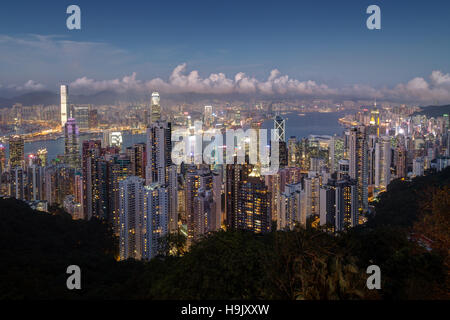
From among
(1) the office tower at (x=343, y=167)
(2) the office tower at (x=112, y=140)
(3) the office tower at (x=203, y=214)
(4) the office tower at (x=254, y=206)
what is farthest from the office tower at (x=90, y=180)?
(1) the office tower at (x=343, y=167)

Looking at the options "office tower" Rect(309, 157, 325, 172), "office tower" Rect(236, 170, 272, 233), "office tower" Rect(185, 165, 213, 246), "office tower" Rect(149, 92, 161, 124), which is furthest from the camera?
"office tower" Rect(309, 157, 325, 172)

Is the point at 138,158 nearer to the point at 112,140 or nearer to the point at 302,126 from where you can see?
the point at 112,140

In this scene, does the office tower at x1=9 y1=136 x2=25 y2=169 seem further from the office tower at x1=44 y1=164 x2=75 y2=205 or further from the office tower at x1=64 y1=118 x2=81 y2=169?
the office tower at x1=64 y1=118 x2=81 y2=169

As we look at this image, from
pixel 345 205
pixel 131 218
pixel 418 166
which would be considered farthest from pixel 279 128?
pixel 418 166

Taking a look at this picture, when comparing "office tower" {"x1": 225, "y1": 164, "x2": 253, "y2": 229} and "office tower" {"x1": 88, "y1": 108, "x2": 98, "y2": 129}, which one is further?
"office tower" {"x1": 88, "y1": 108, "x2": 98, "y2": 129}

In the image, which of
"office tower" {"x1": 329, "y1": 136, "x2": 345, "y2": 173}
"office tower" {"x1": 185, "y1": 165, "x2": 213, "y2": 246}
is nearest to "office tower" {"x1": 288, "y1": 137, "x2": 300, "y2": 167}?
"office tower" {"x1": 329, "y1": 136, "x2": 345, "y2": 173}

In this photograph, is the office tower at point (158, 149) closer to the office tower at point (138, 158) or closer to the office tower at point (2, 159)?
the office tower at point (138, 158)
